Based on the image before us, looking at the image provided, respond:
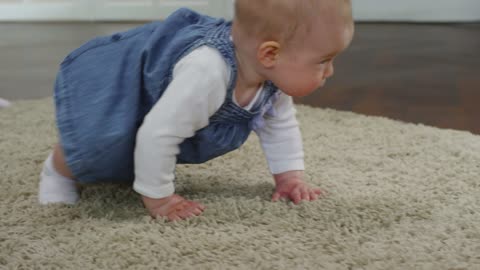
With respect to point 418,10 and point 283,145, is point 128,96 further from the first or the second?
point 418,10

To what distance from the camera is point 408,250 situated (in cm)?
81

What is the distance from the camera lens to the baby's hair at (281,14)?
811mm

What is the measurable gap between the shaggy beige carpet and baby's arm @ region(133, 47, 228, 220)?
64 millimetres

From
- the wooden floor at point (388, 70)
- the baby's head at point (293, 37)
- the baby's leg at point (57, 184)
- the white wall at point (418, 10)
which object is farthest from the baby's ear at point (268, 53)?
the white wall at point (418, 10)

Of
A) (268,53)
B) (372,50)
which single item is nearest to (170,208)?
(268,53)

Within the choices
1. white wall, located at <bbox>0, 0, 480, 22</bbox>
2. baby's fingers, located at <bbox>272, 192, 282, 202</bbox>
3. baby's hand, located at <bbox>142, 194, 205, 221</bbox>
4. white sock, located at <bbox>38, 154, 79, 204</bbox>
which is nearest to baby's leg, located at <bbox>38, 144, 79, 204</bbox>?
white sock, located at <bbox>38, 154, 79, 204</bbox>

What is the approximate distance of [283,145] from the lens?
105 cm

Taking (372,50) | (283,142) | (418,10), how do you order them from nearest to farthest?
1. (283,142)
2. (372,50)
3. (418,10)

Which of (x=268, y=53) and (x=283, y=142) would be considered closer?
(x=268, y=53)

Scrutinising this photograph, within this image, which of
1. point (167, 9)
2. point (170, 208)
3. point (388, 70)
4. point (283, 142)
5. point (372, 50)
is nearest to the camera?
point (170, 208)

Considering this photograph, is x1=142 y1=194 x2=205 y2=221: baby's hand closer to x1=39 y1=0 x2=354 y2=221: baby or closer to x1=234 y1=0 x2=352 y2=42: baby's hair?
x1=39 y1=0 x2=354 y2=221: baby

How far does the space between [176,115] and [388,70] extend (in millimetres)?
1631

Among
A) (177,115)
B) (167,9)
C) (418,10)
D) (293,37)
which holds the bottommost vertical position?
(167,9)

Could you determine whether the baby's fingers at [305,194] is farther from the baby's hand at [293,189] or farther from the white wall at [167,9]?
the white wall at [167,9]
